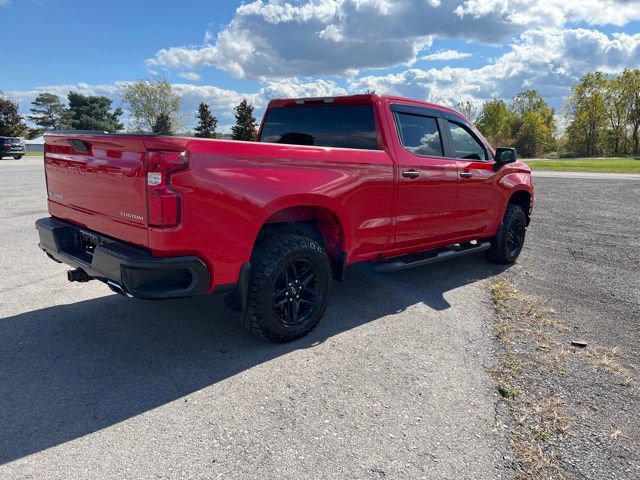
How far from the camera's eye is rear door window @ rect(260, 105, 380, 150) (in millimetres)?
4215

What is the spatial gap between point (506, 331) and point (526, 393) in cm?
105

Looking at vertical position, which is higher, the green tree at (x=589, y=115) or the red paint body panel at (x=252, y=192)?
the green tree at (x=589, y=115)

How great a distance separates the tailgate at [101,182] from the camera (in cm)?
281

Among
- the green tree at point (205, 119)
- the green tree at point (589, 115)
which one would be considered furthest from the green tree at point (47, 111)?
the green tree at point (589, 115)

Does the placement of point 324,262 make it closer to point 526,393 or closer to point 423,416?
point 423,416

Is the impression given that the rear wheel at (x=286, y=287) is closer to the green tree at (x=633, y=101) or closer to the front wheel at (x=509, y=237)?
the front wheel at (x=509, y=237)

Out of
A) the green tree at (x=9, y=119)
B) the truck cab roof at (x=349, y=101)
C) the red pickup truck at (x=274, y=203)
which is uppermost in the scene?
the green tree at (x=9, y=119)

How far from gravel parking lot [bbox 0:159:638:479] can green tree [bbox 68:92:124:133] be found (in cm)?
7525

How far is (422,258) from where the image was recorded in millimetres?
4688

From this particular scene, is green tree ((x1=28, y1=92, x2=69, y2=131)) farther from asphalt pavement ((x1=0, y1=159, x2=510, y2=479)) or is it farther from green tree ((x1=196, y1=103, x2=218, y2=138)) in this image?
asphalt pavement ((x1=0, y1=159, x2=510, y2=479))

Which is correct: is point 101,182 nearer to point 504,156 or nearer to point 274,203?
point 274,203

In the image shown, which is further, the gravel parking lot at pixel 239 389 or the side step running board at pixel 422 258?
the side step running board at pixel 422 258

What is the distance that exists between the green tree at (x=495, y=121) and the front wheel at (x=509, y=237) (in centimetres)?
6386

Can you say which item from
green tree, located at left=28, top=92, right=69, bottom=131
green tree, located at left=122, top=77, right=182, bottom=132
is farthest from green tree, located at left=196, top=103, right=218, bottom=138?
green tree, located at left=28, top=92, right=69, bottom=131
